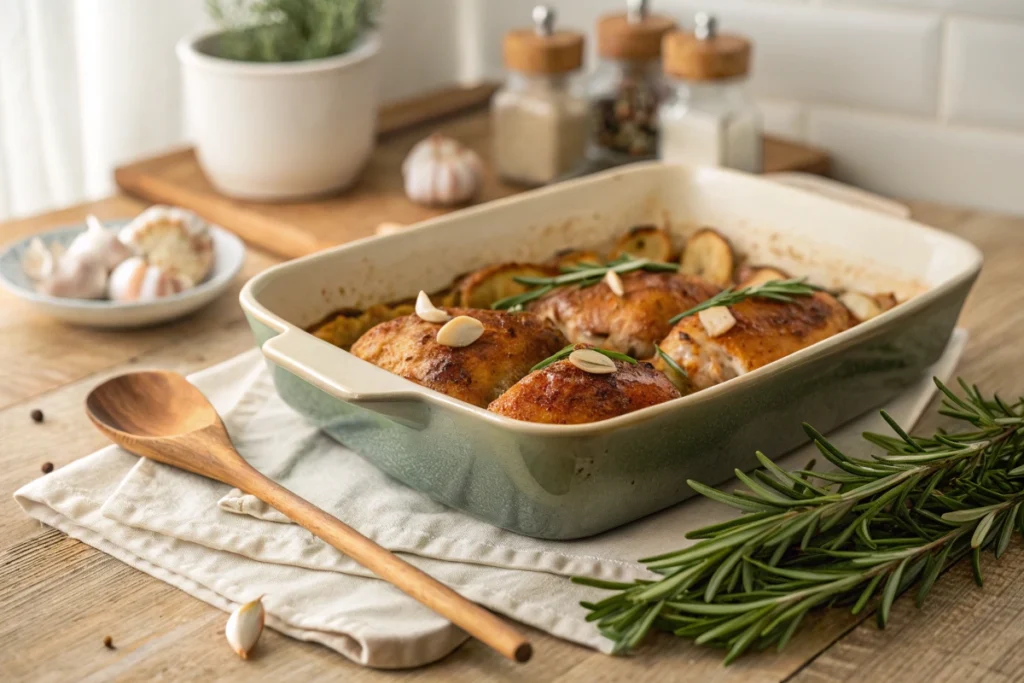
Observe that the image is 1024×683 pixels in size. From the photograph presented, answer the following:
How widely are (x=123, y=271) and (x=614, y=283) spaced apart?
0.59 metres

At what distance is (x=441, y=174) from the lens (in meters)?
1.72

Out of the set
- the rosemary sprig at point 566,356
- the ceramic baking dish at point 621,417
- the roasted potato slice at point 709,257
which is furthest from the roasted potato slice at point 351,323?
the roasted potato slice at point 709,257

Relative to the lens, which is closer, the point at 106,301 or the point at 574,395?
the point at 574,395

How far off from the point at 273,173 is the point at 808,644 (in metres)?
1.11

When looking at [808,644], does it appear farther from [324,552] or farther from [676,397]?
[324,552]

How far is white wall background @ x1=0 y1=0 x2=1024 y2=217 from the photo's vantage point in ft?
5.86

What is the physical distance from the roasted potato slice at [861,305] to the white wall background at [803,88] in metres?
0.70

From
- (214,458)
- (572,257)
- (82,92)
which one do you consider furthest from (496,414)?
(82,92)

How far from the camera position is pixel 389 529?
0.98 meters

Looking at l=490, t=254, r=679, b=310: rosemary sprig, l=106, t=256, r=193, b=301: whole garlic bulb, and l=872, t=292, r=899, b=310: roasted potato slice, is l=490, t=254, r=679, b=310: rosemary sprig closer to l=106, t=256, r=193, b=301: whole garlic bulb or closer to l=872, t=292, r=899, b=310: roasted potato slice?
l=872, t=292, r=899, b=310: roasted potato slice

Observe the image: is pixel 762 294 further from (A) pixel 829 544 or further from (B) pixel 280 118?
(B) pixel 280 118

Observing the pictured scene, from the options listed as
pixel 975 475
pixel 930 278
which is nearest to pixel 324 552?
pixel 975 475

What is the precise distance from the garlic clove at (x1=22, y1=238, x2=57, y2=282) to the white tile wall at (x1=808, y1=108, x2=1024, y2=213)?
47.7 inches

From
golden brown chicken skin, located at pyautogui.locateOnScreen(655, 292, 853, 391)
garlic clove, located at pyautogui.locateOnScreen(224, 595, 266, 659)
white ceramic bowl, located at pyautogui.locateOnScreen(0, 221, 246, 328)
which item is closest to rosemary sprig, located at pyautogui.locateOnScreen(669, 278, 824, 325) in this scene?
golden brown chicken skin, located at pyautogui.locateOnScreen(655, 292, 853, 391)
